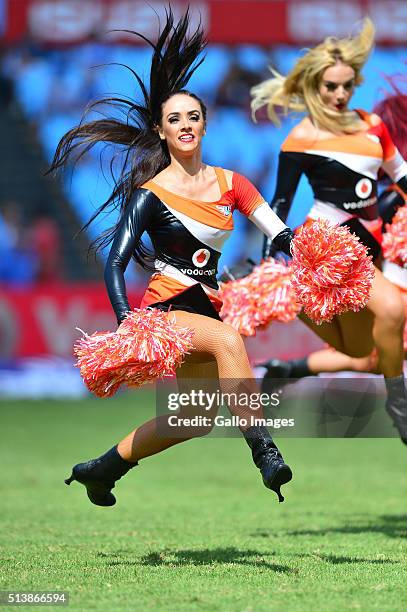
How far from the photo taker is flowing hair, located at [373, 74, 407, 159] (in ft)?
22.3

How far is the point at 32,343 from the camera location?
46.2 ft

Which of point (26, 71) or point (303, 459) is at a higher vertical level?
point (26, 71)

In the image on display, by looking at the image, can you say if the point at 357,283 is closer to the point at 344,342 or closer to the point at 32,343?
the point at 344,342

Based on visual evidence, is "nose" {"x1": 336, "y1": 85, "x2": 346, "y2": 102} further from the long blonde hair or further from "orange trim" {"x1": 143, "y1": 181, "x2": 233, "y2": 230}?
"orange trim" {"x1": 143, "y1": 181, "x2": 233, "y2": 230}

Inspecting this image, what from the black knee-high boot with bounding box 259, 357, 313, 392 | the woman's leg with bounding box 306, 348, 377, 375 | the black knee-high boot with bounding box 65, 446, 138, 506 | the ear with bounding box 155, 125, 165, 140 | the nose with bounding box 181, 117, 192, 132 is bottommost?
the black knee-high boot with bounding box 259, 357, 313, 392

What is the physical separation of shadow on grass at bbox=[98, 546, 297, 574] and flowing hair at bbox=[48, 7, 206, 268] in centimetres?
140

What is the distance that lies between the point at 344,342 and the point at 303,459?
3705mm

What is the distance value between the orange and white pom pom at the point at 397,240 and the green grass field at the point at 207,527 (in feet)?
5.04

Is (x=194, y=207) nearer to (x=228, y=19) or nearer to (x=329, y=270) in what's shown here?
(x=329, y=270)

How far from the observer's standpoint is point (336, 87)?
244 inches

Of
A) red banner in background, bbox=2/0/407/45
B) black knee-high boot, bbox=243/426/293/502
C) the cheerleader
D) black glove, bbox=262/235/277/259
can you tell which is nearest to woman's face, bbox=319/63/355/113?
the cheerleader

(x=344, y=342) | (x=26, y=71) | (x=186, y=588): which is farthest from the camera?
(x=26, y=71)

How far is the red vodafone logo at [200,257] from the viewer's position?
16.9 feet

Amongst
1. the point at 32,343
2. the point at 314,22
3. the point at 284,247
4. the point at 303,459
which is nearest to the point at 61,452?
the point at 303,459
